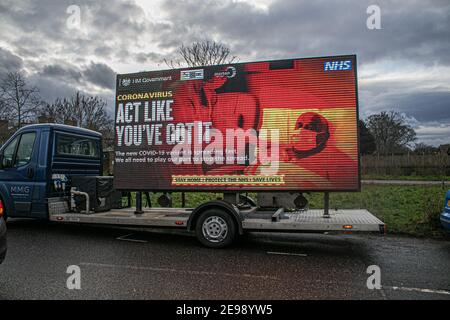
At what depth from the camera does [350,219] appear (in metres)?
6.43

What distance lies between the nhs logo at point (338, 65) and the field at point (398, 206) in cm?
416

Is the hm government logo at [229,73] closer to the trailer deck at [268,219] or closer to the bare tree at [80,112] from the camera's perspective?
the trailer deck at [268,219]

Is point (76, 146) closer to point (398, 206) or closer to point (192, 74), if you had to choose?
point (192, 74)

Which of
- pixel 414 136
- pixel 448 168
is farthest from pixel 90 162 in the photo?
pixel 414 136

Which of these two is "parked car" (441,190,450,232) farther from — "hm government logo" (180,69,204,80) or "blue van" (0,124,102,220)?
"blue van" (0,124,102,220)

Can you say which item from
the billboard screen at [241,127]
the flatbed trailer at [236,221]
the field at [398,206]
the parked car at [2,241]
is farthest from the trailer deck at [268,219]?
the parked car at [2,241]

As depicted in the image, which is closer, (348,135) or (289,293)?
(289,293)

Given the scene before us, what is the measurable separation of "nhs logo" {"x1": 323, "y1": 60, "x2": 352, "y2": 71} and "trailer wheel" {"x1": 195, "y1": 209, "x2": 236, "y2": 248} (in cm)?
322

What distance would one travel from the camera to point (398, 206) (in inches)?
431

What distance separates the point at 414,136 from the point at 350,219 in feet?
183

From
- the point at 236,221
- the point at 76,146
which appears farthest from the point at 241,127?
the point at 76,146

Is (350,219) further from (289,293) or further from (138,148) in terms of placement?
(138,148)

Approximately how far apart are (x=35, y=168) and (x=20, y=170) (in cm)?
44

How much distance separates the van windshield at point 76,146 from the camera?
8414mm
